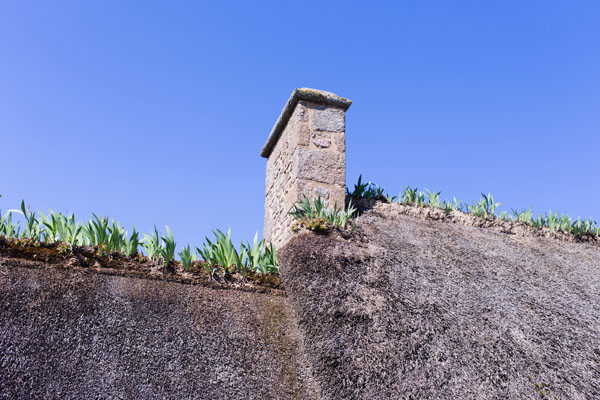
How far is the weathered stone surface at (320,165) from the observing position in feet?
17.6

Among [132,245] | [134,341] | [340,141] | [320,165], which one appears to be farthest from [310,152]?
[134,341]

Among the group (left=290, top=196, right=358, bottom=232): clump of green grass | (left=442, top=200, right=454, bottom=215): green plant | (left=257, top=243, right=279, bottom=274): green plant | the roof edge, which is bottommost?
(left=257, top=243, right=279, bottom=274): green plant

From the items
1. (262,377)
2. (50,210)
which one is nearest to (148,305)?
(262,377)

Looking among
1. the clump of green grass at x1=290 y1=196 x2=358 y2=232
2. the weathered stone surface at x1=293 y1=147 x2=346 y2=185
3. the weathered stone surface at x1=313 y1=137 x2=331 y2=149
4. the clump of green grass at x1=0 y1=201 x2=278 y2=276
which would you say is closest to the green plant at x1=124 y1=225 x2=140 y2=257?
the clump of green grass at x1=0 y1=201 x2=278 y2=276

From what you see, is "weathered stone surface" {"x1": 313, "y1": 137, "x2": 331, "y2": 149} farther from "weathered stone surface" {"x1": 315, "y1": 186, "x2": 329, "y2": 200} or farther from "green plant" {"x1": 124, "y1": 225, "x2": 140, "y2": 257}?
"green plant" {"x1": 124, "y1": 225, "x2": 140, "y2": 257}

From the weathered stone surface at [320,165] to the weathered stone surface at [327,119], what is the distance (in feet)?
0.95

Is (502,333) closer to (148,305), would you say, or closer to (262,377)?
(262,377)

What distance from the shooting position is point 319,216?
16.5 ft

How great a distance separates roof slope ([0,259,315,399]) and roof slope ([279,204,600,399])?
0.32 metres

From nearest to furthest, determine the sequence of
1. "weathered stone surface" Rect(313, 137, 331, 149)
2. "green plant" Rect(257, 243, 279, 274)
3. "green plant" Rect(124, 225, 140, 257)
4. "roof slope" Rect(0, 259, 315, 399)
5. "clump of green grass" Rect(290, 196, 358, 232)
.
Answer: "roof slope" Rect(0, 259, 315, 399), "green plant" Rect(124, 225, 140, 257), "green plant" Rect(257, 243, 279, 274), "clump of green grass" Rect(290, 196, 358, 232), "weathered stone surface" Rect(313, 137, 331, 149)

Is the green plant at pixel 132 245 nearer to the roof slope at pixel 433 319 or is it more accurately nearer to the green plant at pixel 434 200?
the roof slope at pixel 433 319

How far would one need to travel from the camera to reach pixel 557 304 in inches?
189

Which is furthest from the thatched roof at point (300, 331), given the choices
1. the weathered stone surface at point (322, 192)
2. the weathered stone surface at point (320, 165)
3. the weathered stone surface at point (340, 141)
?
the weathered stone surface at point (340, 141)

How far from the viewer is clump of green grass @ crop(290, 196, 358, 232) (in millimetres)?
4918
